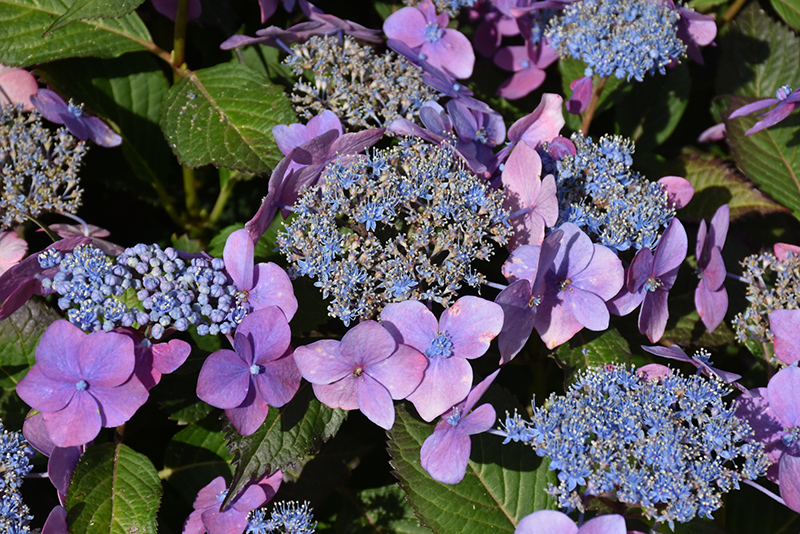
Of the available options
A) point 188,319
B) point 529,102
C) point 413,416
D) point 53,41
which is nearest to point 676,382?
point 413,416

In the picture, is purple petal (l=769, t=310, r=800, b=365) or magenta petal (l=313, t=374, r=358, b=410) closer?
magenta petal (l=313, t=374, r=358, b=410)

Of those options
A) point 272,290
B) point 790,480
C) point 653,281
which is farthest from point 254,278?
point 790,480

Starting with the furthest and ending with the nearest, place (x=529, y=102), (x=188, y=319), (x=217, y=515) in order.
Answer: (x=529, y=102)
(x=217, y=515)
(x=188, y=319)

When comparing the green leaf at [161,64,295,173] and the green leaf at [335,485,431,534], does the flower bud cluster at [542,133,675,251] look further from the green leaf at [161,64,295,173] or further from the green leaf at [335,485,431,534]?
the green leaf at [335,485,431,534]

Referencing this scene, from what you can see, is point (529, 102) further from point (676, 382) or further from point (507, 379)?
point (676, 382)

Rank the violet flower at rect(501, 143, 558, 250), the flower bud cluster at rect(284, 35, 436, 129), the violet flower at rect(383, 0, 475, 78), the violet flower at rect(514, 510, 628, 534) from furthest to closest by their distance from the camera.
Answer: the violet flower at rect(383, 0, 475, 78), the flower bud cluster at rect(284, 35, 436, 129), the violet flower at rect(501, 143, 558, 250), the violet flower at rect(514, 510, 628, 534)

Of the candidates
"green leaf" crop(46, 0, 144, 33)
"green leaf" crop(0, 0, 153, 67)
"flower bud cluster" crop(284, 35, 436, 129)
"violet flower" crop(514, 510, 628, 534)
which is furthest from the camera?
"green leaf" crop(0, 0, 153, 67)

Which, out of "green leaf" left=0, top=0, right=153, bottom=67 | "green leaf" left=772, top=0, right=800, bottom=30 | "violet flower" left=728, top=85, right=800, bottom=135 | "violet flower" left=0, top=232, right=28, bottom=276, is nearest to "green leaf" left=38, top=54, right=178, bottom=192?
"green leaf" left=0, top=0, right=153, bottom=67
